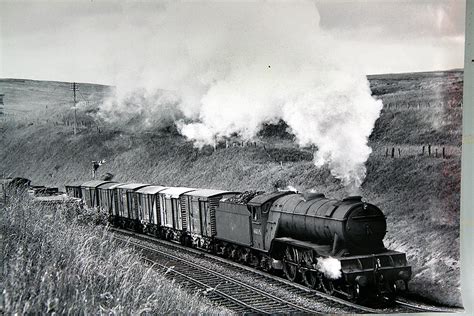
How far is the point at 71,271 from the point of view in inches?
308

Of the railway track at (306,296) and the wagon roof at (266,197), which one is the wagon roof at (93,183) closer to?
the railway track at (306,296)

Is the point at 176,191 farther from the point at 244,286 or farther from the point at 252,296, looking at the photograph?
the point at 252,296

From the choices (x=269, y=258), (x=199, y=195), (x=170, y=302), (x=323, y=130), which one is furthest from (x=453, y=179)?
(x=170, y=302)

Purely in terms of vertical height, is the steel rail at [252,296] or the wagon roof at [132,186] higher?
the wagon roof at [132,186]

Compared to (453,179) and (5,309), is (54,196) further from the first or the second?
(453,179)

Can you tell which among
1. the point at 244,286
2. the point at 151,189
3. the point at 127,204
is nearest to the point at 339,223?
the point at 244,286

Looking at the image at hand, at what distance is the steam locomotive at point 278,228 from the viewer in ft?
27.4

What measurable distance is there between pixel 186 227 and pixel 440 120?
4270mm

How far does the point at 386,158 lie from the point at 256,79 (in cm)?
217

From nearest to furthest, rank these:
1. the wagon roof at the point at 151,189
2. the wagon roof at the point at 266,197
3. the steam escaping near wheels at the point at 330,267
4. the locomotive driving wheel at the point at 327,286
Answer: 1. the steam escaping near wheels at the point at 330,267
2. the locomotive driving wheel at the point at 327,286
3. the wagon roof at the point at 266,197
4. the wagon roof at the point at 151,189

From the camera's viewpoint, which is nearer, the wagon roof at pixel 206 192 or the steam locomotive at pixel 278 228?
the steam locomotive at pixel 278 228

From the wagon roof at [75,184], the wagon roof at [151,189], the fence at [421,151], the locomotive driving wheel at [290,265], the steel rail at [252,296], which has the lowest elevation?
the steel rail at [252,296]

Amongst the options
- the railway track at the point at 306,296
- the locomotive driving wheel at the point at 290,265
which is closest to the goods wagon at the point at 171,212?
the railway track at the point at 306,296

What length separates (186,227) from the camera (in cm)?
1056
